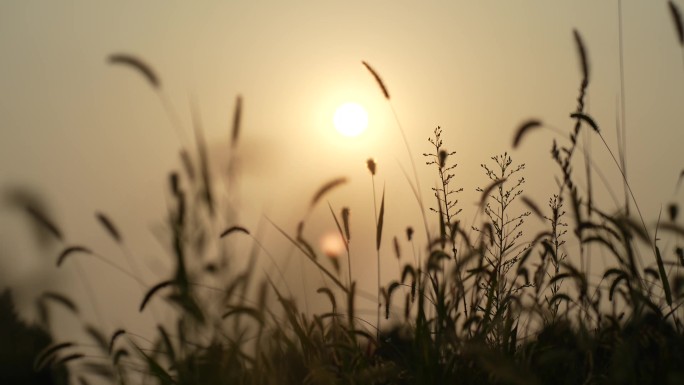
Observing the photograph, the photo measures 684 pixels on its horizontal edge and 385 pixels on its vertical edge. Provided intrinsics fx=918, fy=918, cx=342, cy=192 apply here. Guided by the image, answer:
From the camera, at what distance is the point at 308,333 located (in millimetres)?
4023

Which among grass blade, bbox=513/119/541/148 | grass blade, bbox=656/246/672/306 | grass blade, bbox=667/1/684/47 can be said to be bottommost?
grass blade, bbox=656/246/672/306

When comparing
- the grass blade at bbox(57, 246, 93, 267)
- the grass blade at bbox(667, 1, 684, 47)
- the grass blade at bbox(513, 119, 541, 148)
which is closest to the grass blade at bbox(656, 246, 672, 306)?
the grass blade at bbox(513, 119, 541, 148)

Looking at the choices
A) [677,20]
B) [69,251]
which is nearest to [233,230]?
[69,251]

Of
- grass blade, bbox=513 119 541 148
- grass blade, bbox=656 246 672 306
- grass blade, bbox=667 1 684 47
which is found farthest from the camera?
grass blade, bbox=667 1 684 47

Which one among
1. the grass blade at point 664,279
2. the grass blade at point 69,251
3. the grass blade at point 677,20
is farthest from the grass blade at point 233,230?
the grass blade at point 677,20

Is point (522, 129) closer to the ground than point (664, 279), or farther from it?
farther from it

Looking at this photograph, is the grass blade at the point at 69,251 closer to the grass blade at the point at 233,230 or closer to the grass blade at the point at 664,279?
the grass blade at the point at 233,230

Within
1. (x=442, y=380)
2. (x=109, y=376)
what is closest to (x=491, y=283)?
(x=442, y=380)

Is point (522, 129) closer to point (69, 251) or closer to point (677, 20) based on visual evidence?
point (677, 20)

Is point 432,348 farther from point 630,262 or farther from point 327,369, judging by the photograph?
point 630,262

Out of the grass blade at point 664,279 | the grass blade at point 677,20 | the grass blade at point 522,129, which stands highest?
the grass blade at point 677,20

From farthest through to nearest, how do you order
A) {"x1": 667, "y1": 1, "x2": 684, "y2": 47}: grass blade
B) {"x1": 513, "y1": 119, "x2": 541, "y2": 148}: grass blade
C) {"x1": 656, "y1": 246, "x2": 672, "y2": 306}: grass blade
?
1. {"x1": 667, "y1": 1, "x2": 684, "y2": 47}: grass blade
2. {"x1": 513, "y1": 119, "x2": 541, "y2": 148}: grass blade
3. {"x1": 656, "y1": 246, "x2": 672, "y2": 306}: grass blade

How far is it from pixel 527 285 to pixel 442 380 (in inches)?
39.1

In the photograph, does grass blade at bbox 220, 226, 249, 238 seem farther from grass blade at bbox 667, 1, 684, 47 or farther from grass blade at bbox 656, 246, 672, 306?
grass blade at bbox 667, 1, 684, 47
